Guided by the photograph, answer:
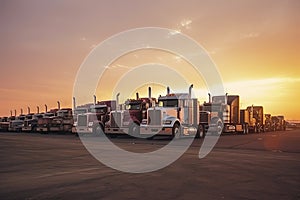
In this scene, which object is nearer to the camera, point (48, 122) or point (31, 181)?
point (31, 181)

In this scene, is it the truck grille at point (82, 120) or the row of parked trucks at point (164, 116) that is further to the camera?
the truck grille at point (82, 120)

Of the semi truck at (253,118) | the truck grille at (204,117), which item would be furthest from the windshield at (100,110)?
the semi truck at (253,118)

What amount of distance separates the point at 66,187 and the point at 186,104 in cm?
1987

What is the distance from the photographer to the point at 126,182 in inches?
318

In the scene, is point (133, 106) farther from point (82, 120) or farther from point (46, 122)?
point (46, 122)

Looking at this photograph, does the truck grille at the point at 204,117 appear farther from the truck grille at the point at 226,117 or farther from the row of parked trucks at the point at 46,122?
the row of parked trucks at the point at 46,122

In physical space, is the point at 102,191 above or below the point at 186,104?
below

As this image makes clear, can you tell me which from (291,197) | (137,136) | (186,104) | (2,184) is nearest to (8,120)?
(137,136)

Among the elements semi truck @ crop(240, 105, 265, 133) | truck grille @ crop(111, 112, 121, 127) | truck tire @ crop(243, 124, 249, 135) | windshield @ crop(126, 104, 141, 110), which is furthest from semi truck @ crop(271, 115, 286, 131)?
truck grille @ crop(111, 112, 121, 127)

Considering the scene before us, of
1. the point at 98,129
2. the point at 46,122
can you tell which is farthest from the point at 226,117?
the point at 46,122

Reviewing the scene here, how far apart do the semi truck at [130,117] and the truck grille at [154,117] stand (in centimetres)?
111

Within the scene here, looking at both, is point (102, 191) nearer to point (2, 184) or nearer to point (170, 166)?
point (2, 184)

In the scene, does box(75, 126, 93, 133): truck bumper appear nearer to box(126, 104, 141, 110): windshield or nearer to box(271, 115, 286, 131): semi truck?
box(126, 104, 141, 110): windshield

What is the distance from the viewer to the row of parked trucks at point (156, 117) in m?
25.7
